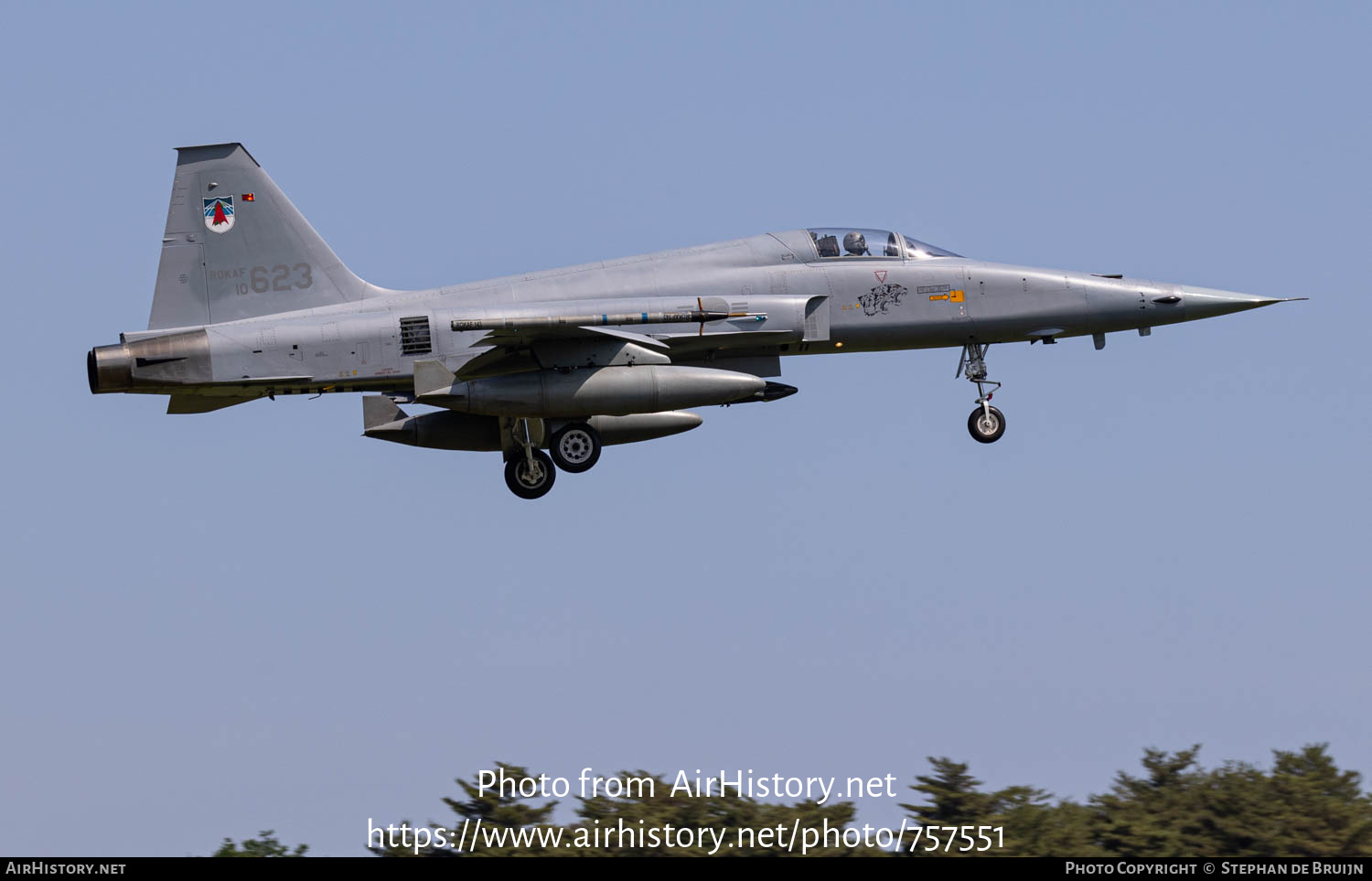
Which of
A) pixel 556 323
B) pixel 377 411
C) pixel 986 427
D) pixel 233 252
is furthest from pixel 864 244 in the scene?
pixel 233 252

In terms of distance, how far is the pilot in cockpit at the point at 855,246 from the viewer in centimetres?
2472

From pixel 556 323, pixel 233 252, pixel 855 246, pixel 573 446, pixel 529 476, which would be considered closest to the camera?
pixel 556 323

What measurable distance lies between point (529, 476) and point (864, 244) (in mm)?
5510

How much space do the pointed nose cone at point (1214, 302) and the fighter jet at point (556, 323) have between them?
0.08 feet

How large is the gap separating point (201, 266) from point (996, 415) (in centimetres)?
1091

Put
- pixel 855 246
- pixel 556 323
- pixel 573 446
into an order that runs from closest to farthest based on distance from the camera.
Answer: pixel 556 323, pixel 573 446, pixel 855 246

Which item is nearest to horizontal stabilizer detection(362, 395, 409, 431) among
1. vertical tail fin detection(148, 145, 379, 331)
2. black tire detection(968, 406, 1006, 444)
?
vertical tail fin detection(148, 145, 379, 331)

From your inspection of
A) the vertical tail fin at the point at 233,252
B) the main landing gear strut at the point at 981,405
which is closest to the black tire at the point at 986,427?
the main landing gear strut at the point at 981,405

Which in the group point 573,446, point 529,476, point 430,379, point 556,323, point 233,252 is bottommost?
point 529,476

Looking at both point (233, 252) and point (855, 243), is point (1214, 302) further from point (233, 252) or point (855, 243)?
point (233, 252)

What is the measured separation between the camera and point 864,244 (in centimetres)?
2477

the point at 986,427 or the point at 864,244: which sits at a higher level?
the point at 864,244

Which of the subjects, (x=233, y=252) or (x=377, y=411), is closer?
(x=233, y=252)
